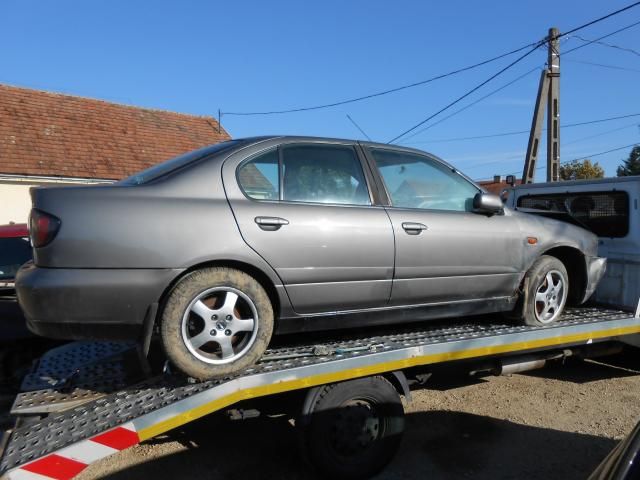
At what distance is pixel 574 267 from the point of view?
454cm

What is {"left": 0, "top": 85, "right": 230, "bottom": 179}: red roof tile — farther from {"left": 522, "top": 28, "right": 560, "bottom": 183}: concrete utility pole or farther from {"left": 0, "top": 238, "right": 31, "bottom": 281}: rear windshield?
{"left": 522, "top": 28, "right": 560, "bottom": 183}: concrete utility pole

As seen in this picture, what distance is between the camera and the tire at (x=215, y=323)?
281 cm

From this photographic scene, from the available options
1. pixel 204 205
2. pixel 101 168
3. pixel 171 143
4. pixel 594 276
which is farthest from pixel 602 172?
pixel 204 205

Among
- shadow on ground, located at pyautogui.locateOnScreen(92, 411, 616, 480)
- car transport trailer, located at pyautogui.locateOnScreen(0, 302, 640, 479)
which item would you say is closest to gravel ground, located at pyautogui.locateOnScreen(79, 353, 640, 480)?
shadow on ground, located at pyautogui.locateOnScreen(92, 411, 616, 480)

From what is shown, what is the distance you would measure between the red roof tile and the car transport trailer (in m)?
10.4

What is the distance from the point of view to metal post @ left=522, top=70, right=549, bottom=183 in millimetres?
14734

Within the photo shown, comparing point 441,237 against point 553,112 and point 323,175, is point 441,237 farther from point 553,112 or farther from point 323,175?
point 553,112

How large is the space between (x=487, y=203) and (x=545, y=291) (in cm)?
98

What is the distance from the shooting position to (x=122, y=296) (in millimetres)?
2730

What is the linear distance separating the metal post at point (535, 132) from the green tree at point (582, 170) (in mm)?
25930

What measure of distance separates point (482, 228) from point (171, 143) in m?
13.6

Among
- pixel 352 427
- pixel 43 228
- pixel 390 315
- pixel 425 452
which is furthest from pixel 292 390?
pixel 43 228

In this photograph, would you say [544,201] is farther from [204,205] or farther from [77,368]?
[77,368]

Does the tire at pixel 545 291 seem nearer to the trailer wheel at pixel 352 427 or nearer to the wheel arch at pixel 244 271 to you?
the trailer wheel at pixel 352 427
